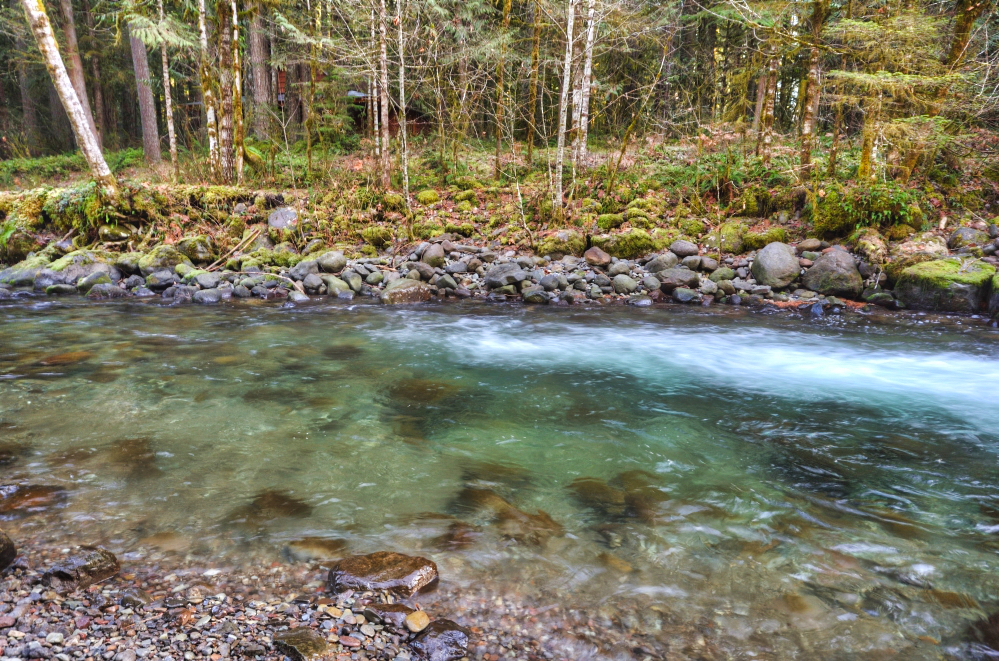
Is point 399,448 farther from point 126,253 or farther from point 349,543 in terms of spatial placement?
point 126,253

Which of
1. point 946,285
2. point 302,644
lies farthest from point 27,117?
point 946,285

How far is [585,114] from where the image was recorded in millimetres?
13328

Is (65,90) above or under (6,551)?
above

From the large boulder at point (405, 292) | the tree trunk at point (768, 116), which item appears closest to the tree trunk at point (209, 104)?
the large boulder at point (405, 292)

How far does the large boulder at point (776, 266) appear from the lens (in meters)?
9.80

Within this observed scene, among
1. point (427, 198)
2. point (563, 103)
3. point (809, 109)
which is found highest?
point (563, 103)

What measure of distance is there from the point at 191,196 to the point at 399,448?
11880mm

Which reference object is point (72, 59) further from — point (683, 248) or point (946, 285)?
point (946, 285)

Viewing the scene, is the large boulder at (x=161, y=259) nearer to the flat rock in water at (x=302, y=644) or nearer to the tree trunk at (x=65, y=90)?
the tree trunk at (x=65, y=90)

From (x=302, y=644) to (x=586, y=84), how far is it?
12567mm

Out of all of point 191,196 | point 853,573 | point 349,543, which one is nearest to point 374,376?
point 349,543

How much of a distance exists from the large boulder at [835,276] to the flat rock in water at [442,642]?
31.1ft

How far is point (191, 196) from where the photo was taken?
1293 centimetres

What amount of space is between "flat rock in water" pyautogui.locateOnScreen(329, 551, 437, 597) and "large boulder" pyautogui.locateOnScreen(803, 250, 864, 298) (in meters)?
9.34
